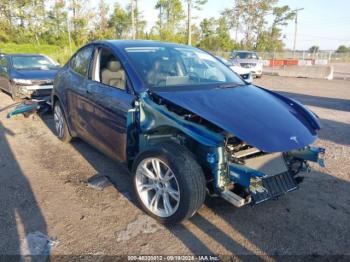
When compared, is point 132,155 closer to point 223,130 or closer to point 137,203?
point 137,203

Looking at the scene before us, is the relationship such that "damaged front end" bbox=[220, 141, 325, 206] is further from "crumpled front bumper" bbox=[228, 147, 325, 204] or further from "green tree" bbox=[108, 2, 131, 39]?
"green tree" bbox=[108, 2, 131, 39]

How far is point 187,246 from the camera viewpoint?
115 inches

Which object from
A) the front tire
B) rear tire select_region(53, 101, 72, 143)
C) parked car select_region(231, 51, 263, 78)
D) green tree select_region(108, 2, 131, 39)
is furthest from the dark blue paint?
green tree select_region(108, 2, 131, 39)

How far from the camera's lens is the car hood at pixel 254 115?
282cm

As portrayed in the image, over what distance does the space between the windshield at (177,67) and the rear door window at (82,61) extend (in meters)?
0.84

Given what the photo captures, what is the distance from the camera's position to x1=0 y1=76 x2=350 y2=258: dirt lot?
2.91 metres

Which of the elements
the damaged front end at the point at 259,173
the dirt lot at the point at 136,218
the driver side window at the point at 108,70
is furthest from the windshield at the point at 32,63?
the damaged front end at the point at 259,173

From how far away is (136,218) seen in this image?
336cm

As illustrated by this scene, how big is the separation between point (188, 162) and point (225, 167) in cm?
34

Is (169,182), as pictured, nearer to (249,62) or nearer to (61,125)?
(61,125)

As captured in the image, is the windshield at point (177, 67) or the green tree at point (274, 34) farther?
the green tree at point (274, 34)

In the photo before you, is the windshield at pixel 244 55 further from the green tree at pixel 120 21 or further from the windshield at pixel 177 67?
the green tree at pixel 120 21

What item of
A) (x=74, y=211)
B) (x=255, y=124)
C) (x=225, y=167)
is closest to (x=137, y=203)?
(x=74, y=211)

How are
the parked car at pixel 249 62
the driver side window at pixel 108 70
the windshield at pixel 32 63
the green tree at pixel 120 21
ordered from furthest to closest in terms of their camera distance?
the green tree at pixel 120 21, the parked car at pixel 249 62, the windshield at pixel 32 63, the driver side window at pixel 108 70
